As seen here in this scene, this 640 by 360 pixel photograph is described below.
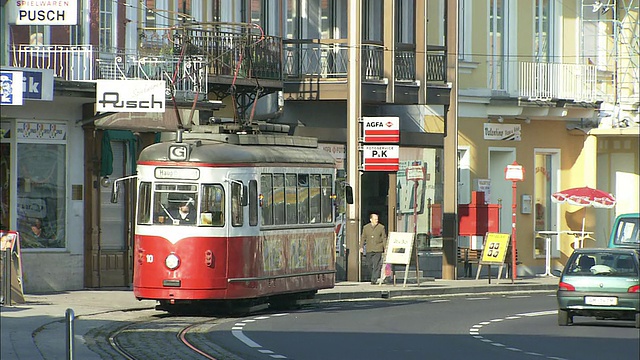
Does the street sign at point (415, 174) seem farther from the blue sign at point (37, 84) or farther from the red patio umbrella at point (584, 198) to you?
the blue sign at point (37, 84)

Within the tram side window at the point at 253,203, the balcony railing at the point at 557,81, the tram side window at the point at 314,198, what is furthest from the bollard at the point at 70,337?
the balcony railing at the point at 557,81

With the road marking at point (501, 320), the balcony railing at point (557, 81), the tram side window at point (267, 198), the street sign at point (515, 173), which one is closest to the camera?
the road marking at point (501, 320)

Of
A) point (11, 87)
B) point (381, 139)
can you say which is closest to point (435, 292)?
point (381, 139)

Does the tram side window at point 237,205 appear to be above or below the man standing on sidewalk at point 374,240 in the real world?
above

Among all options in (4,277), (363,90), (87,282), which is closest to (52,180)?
(87,282)

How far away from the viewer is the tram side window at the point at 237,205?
2464cm

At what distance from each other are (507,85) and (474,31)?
2.02 m

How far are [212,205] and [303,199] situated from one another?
2714 mm

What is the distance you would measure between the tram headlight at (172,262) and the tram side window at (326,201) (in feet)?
13.9

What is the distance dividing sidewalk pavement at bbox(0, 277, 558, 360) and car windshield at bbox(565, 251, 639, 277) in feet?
23.6

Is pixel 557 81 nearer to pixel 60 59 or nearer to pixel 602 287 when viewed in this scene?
pixel 60 59

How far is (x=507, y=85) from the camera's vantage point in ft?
139

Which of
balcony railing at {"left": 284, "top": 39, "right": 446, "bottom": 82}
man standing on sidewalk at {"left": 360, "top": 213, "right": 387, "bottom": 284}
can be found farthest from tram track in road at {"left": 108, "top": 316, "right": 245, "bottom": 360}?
balcony railing at {"left": 284, "top": 39, "right": 446, "bottom": 82}

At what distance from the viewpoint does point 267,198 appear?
2559cm
